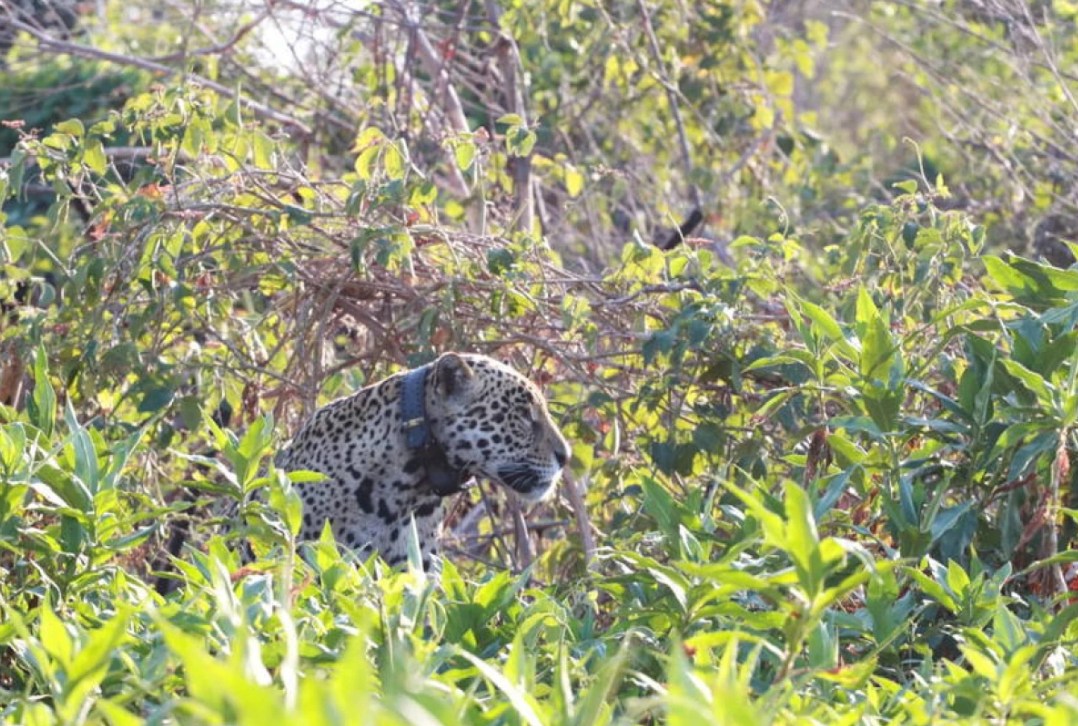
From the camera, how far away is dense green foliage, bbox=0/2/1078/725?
9.73 feet

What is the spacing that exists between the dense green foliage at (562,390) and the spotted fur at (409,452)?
267mm

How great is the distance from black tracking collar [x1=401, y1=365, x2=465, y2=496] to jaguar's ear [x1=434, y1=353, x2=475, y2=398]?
53 millimetres

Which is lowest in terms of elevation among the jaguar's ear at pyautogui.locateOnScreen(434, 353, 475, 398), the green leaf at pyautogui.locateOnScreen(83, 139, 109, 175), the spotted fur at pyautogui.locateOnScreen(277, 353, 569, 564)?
the spotted fur at pyautogui.locateOnScreen(277, 353, 569, 564)

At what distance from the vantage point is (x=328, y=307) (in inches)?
245

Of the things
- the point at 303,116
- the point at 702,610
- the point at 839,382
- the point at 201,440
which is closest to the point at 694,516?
the point at 702,610

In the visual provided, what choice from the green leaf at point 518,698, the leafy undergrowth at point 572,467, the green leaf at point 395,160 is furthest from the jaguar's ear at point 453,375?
the green leaf at point 518,698

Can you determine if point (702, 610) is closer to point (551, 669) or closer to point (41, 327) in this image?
point (551, 669)

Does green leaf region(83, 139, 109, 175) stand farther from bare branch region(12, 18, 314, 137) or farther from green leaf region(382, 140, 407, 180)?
bare branch region(12, 18, 314, 137)

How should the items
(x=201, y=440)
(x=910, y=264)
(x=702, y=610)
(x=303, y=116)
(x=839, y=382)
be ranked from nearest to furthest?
(x=702, y=610), (x=839, y=382), (x=910, y=264), (x=201, y=440), (x=303, y=116)

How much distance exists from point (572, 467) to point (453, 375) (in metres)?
0.74

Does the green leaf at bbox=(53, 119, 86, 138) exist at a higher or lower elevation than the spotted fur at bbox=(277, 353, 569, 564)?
higher

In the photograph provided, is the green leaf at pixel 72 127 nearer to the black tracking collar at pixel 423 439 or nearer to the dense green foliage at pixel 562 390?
the dense green foliage at pixel 562 390

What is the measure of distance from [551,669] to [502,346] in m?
3.09

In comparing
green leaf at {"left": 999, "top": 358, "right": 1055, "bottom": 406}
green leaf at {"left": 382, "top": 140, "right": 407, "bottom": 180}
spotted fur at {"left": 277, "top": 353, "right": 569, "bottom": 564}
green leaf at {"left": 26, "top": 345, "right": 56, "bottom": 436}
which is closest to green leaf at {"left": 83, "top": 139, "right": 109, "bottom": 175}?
green leaf at {"left": 382, "top": 140, "right": 407, "bottom": 180}
